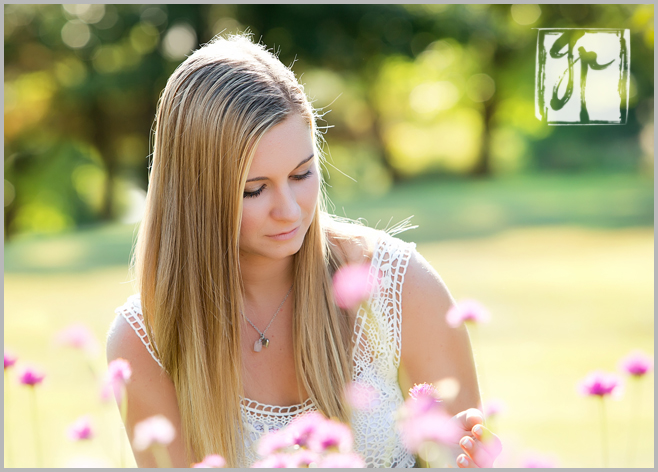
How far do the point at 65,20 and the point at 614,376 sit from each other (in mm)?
19655

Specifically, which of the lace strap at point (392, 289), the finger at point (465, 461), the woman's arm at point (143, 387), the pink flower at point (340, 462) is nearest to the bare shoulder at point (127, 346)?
the woman's arm at point (143, 387)

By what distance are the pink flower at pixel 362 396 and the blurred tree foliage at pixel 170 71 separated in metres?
14.2

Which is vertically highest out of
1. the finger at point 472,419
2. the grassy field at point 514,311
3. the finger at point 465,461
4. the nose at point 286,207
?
the nose at point 286,207

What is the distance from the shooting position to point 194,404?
2.12 meters

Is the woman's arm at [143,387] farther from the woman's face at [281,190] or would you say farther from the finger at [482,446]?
the finger at [482,446]

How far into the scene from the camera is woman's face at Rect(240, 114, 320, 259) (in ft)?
6.59

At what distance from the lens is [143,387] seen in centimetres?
222

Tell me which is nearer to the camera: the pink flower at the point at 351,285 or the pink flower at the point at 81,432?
the pink flower at the point at 81,432

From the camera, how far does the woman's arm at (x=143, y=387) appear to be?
2191 millimetres

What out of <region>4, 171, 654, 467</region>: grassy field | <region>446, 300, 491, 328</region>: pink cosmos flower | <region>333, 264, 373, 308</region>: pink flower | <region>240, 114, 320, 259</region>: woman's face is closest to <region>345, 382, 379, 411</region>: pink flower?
<region>333, 264, 373, 308</region>: pink flower

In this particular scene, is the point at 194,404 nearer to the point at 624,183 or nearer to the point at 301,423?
the point at 301,423
